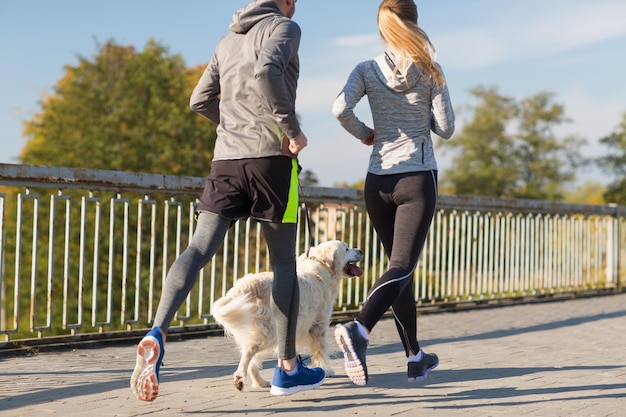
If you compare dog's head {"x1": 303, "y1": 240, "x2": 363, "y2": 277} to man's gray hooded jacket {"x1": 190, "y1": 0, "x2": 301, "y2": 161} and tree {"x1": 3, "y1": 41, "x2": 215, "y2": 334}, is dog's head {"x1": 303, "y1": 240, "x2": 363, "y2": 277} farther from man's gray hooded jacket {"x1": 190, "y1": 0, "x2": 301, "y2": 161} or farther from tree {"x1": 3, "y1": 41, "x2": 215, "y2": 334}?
tree {"x1": 3, "y1": 41, "x2": 215, "y2": 334}

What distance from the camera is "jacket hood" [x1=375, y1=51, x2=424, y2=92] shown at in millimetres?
4758

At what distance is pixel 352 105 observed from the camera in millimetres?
4824

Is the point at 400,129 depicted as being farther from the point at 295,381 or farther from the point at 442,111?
the point at 295,381

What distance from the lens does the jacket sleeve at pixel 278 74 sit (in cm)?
396


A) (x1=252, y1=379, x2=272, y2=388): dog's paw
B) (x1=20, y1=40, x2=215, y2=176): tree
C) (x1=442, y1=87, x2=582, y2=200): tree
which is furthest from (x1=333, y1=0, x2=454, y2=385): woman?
(x1=442, y1=87, x2=582, y2=200): tree

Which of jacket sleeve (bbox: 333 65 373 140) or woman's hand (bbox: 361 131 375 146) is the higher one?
jacket sleeve (bbox: 333 65 373 140)

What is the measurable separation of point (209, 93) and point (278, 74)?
0.64 m

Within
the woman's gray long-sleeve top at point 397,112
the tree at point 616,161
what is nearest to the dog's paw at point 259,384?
the woman's gray long-sleeve top at point 397,112

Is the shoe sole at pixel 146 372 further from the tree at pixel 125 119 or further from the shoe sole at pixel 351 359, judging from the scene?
the tree at pixel 125 119

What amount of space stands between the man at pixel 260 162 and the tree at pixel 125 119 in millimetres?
32198

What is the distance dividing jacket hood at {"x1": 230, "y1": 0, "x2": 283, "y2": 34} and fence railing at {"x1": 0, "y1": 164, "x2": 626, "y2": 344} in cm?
157

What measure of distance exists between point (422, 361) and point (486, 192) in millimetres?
71143

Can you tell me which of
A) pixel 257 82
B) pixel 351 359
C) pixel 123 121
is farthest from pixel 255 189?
pixel 123 121

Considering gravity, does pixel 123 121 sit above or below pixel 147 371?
above
